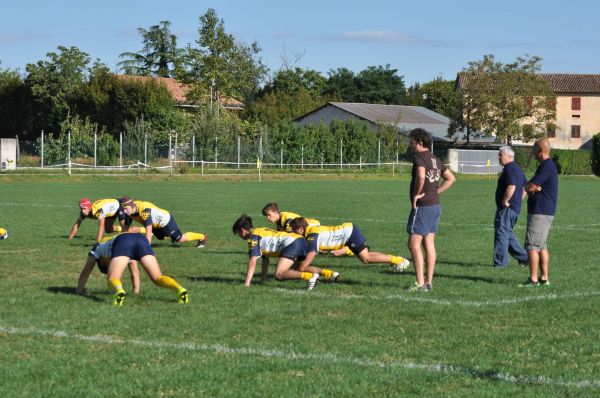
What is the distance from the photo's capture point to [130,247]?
11.9 meters

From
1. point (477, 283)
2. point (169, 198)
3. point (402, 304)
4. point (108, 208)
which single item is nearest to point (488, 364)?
Result: point (402, 304)

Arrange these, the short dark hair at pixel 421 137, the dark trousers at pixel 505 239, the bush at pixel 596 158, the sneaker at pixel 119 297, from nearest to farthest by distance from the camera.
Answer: the sneaker at pixel 119 297 < the short dark hair at pixel 421 137 < the dark trousers at pixel 505 239 < the bush at pixel 596 158

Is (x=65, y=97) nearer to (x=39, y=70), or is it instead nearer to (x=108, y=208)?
(x=39, y=70)

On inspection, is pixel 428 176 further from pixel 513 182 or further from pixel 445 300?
pixel 513 182

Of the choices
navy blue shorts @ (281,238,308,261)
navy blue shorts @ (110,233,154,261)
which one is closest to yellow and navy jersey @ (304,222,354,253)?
navy blue shorts @ (281,238,308,261)

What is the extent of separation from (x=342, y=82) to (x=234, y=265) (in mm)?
116630

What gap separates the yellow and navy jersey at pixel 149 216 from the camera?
58.9ft

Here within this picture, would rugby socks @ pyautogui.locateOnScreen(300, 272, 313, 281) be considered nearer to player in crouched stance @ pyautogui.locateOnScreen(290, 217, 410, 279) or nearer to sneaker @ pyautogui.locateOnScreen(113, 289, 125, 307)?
player in crouched stance @ pyautogui.locateOnScreen(290, 217, 410, 279)

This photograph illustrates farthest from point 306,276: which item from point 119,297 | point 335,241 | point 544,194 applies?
point 544,194

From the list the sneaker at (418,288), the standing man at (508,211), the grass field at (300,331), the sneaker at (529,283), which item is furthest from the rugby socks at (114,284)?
the standing man at (508,211)

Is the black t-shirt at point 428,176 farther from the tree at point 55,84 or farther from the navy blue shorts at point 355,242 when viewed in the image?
the tree at point 55,84

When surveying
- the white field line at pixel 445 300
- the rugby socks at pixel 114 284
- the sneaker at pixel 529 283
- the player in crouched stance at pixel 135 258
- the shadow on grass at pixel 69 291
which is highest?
the player in crouched stance at pixel 135 258

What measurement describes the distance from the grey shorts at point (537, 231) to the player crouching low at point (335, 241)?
2.25m

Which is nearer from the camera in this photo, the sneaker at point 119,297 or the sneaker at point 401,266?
the sneaker at point 119,297
